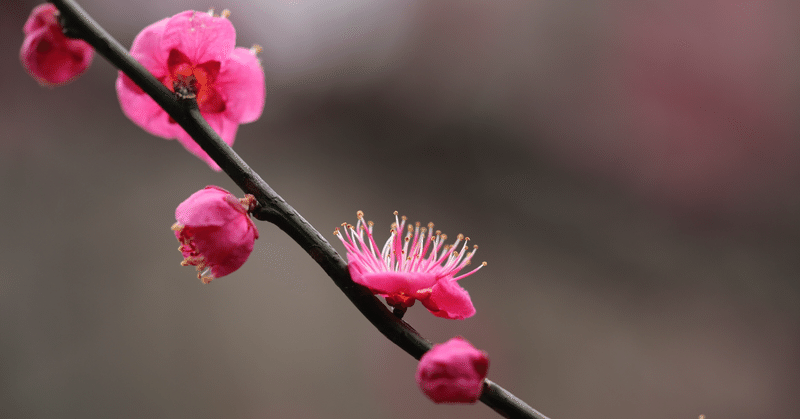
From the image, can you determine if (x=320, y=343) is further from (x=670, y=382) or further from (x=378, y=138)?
(x=670, y=382)

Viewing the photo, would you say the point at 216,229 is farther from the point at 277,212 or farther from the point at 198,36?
the point at 198,36

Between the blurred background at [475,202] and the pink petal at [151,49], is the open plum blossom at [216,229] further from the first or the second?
the blurred background at [475,202]

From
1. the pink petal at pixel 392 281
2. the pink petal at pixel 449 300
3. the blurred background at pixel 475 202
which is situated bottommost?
the pink petal at pixel 392 281

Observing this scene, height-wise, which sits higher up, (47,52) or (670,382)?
(670,382)

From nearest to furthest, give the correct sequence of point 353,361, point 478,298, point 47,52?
1. point 47,52
2. point 353,361
3. point 478,298

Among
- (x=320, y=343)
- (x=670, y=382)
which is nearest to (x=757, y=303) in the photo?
(x=670, y=382)

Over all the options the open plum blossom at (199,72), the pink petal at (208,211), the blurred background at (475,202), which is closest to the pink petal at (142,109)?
the open plum blossom at (199,72)

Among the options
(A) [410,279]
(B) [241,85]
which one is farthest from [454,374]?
(B) [241,85]
